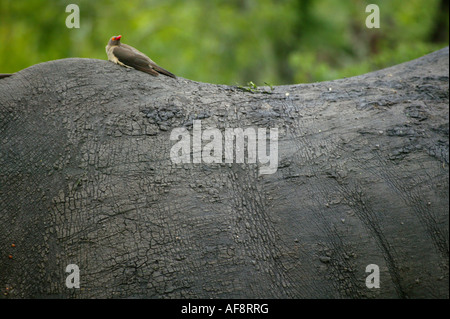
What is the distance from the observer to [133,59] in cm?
336

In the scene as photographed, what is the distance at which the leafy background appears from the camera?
865 cm

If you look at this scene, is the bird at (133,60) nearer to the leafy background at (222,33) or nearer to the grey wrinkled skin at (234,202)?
the grey wrinkled skin at (234,202)

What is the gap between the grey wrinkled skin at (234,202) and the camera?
275 cm

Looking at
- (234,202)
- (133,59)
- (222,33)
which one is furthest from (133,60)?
(222,33)

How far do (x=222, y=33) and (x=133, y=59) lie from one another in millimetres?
9069

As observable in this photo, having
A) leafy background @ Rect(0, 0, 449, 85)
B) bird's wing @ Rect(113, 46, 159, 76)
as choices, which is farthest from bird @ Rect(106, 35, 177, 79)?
leafy background @ Rect(0, 0, 449, 85)

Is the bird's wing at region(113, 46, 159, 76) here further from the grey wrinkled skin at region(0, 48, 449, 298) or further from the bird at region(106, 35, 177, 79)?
the grey wrinkled skin at region(0, 48, 449, 298)

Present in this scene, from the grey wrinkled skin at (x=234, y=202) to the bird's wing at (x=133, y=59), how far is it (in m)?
0.41

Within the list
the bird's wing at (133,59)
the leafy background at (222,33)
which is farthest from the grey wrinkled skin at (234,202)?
the leafy background at (222,33)

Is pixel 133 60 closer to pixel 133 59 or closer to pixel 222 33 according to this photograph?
pixel 133 59

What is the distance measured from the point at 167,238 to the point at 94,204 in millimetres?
554

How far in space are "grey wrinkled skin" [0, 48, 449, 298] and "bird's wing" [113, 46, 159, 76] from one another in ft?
1.35
